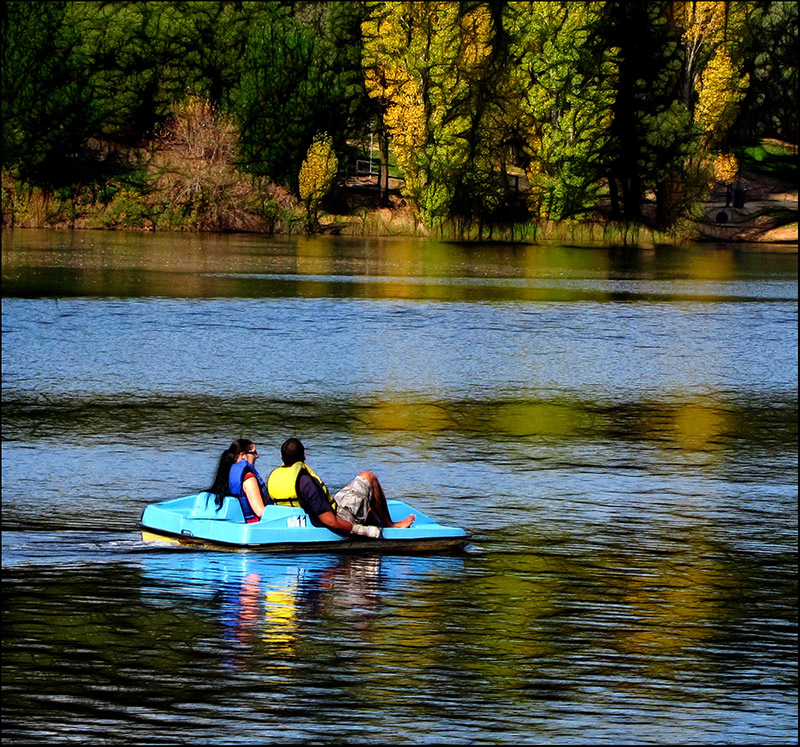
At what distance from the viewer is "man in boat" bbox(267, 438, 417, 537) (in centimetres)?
1261

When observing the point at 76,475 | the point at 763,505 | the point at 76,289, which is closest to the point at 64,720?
the point at 76,475

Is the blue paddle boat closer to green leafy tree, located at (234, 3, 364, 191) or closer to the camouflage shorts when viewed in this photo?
the camouflage shorts

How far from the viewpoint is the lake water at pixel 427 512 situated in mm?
9359

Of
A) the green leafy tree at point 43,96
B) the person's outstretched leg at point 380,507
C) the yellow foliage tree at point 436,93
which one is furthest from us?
the green leafy tree at point 43,96

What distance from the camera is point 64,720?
29.1ft

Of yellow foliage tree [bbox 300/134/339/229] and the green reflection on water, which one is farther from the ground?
yellow foliage tree [bbox 300/134/339/229]

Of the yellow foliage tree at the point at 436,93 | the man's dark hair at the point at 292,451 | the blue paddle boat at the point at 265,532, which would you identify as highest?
the yellow foliage tree at the point at 436,93

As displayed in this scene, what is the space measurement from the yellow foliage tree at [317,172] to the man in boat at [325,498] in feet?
169

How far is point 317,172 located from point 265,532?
2051 inches

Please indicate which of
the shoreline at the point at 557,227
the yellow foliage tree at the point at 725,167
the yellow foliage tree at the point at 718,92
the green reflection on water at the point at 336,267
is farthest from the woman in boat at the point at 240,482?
the yellow foliage tree at the point at 725,167

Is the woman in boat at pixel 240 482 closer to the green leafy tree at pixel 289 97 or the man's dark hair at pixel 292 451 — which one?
the man's dark hair at pixel 292 451

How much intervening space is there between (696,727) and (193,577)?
4.54m

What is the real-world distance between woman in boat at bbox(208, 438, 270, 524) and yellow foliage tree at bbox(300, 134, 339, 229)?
2031 inches

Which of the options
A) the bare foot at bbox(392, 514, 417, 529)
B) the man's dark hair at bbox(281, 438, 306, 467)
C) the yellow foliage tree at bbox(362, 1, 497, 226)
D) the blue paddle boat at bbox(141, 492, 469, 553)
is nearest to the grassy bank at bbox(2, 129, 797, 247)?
the yellow foliage tree at bbox(362, 1, 497, 226)
